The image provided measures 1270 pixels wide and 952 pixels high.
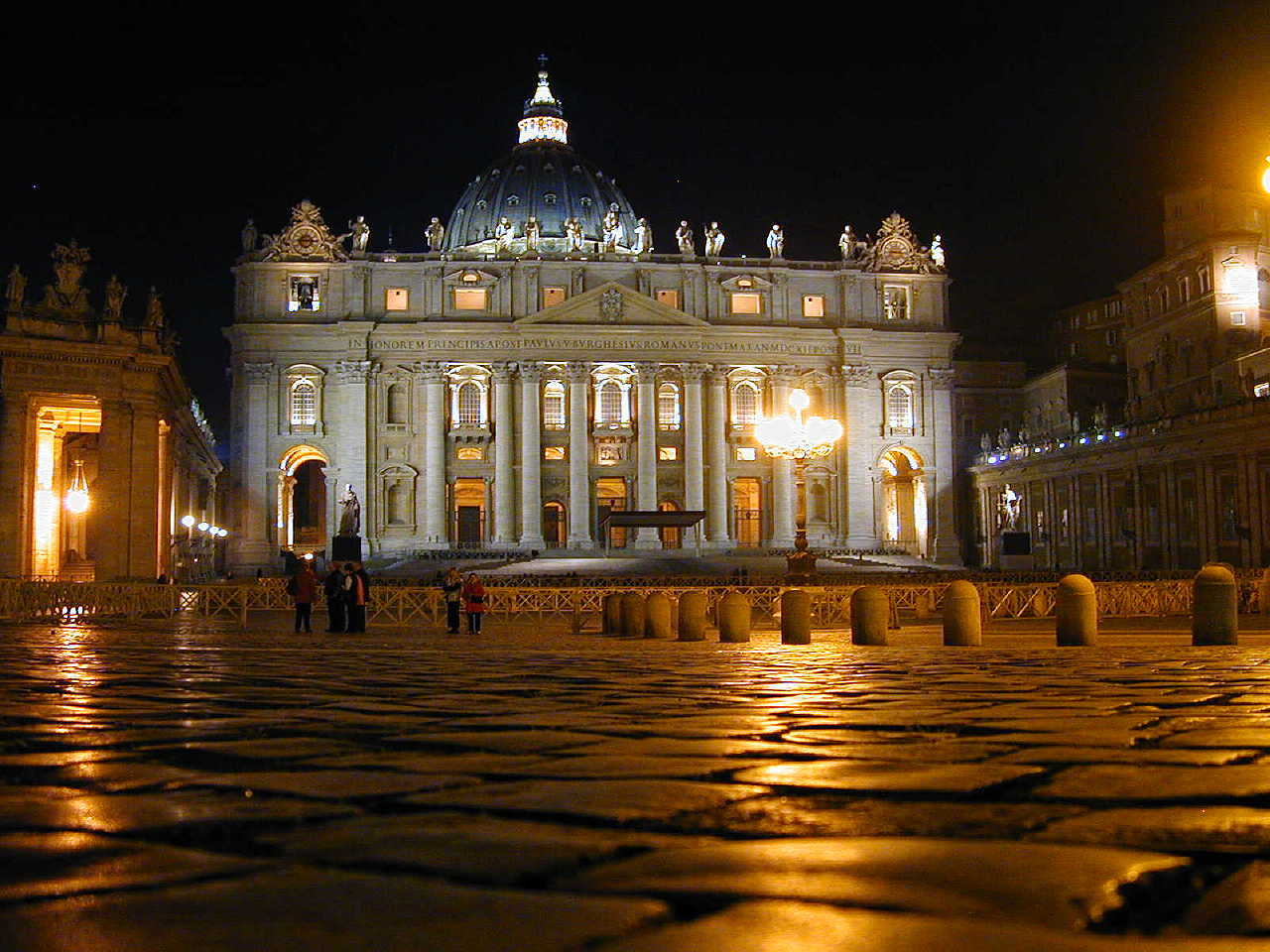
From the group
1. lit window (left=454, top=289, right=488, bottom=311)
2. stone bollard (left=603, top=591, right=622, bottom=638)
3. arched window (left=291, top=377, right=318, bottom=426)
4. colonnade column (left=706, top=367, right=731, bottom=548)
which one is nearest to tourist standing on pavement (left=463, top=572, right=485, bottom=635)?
stone bollard (left=603, top=591, right=622, bottom=638)

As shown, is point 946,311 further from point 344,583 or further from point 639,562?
point 344,583

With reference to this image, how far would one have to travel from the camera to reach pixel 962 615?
17406mm

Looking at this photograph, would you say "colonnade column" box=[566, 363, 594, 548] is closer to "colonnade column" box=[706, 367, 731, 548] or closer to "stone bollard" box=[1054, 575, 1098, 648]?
"colonnade column" box=[706, 367, 731, 548]

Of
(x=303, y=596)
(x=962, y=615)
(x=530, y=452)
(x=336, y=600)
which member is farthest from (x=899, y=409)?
(x=962, y=615)

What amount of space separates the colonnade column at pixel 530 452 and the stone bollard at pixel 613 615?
48.5m

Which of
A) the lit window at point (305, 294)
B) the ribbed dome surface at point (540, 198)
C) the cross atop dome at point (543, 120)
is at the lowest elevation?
the lit window at point (305, 294)

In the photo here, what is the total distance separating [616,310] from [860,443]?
1573 cm

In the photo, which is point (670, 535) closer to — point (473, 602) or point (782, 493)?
point (782, 493)

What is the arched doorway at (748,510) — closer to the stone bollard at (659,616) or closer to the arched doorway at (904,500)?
the arched doorway at (904,500)

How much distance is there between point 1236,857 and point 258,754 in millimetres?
3733

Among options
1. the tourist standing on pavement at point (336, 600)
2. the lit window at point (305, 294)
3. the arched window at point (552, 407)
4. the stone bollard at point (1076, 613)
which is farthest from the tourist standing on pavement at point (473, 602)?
the lit window at point (305, 294)

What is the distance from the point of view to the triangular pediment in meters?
74.4

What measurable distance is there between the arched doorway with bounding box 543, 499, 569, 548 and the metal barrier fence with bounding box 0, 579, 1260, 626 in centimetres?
4457

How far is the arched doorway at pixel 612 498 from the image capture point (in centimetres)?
7631
